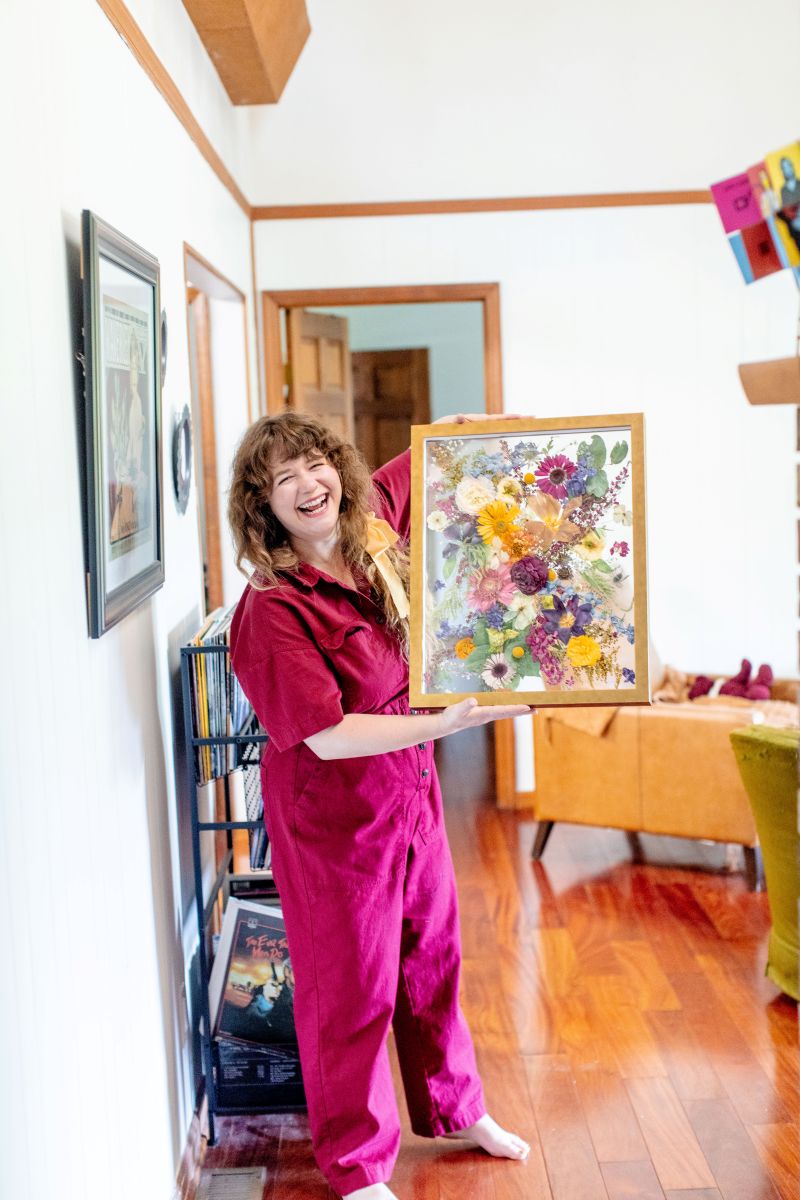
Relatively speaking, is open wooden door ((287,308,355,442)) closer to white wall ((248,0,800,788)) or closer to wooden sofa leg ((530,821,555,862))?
white wall ((248,0,800,788))

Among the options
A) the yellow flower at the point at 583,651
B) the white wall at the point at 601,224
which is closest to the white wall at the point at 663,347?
the white wall at the point at 601,224

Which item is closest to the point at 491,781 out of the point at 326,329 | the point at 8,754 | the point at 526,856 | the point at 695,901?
the point at 526,856

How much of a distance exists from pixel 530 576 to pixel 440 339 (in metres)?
5.80

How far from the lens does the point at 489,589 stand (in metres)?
2.14

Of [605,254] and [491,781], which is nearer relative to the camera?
[605,254]

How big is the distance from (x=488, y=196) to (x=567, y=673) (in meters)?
3.37

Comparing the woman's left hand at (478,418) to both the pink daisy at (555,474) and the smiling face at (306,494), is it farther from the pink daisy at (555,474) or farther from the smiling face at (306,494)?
the smiling face at (306,494)

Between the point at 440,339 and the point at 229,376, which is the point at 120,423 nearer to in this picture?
the point at 229,376

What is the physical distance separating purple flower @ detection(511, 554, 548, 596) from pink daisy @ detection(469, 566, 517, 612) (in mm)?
11

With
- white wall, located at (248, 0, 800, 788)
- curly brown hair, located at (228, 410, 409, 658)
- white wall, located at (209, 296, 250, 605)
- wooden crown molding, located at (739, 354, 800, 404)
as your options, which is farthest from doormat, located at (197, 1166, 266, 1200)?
white wall, located at (248, 0, 800, 788)

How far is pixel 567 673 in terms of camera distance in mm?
2088

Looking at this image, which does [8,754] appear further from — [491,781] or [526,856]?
[491,781]

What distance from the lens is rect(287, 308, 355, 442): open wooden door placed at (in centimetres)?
512

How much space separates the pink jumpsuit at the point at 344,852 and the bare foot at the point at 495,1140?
0.85 feet
